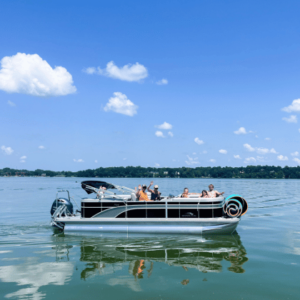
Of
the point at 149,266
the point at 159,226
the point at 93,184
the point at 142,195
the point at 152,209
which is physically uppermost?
the point at 93,184

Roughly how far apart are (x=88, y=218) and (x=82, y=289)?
5.82 m

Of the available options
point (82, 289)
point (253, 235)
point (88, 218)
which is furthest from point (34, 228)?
point (253, 235)

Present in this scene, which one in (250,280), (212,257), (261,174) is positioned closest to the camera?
(250,280)

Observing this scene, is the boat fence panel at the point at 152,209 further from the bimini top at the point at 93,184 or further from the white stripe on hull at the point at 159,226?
the bimini top at the point at 93,184

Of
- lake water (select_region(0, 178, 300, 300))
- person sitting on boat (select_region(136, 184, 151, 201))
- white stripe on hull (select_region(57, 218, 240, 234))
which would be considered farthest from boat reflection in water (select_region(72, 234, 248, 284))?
person sitting on boat (select_region(136, 184, 151, 201))

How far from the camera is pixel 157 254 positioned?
1048 centimetres

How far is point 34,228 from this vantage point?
619 inches

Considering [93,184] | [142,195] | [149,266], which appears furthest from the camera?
[93,184]

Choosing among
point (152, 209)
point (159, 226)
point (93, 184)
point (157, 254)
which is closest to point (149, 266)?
point (157, 254)

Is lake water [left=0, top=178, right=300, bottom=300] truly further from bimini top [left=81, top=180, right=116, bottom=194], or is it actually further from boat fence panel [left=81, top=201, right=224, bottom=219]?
bimini top [left=81, top=180, right=116, bottom=194]

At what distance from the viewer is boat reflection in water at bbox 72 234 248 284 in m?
9.05

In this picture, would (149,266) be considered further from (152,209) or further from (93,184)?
(93,184)

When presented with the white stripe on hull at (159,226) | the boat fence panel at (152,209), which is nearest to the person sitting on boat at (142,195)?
the boat fence panel at (152,209)

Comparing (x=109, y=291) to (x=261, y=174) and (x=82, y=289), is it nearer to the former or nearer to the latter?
(x=82, y=289)
